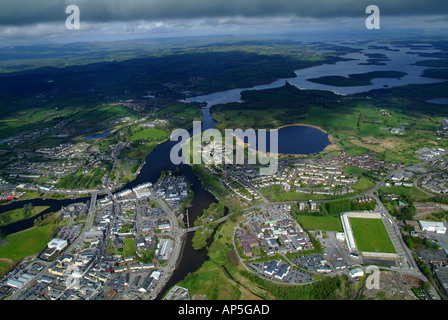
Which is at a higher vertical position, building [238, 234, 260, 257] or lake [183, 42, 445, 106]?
lake [183, 42, 445, 106]

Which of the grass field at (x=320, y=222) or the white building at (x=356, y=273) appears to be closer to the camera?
the white building at (x=356, y=273)

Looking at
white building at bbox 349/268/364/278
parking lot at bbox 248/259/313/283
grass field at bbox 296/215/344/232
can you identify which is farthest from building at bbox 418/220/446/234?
parking lot at bbox 248/259/313/283

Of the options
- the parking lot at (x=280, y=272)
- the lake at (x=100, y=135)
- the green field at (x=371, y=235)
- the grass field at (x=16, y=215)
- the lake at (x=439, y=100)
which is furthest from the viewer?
the lake at (x=439, y=100)

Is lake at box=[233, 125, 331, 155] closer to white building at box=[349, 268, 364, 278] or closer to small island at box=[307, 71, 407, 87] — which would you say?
white building at box=[349, 268, 364, 278]

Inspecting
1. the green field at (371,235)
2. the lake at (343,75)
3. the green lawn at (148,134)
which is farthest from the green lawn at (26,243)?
the lake at (343,75)

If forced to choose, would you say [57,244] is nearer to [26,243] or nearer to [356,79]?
[26,243]

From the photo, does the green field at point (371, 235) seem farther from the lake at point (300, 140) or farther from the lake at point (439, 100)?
the lake at point (439, 100)
